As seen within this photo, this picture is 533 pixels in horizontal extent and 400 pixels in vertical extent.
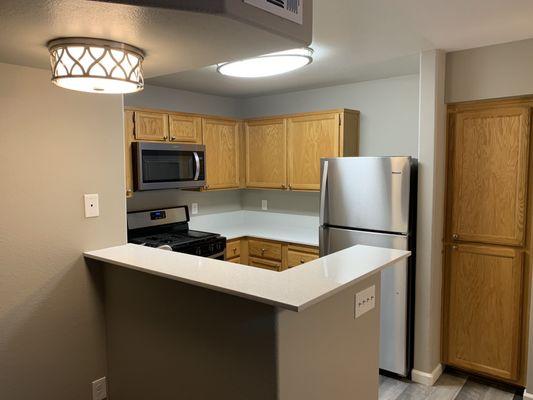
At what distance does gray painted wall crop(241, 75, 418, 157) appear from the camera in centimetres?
357

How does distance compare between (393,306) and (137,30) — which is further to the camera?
(393,306)

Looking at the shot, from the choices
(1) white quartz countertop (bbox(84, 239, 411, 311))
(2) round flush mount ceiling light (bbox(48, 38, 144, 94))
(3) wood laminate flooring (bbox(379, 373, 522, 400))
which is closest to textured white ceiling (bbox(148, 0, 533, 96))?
(2) round flush mount ceiling light (bbox(48, 38, 144, 94))

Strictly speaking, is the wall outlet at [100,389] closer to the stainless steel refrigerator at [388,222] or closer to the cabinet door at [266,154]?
the stainless steel refrigerator at [388,222]

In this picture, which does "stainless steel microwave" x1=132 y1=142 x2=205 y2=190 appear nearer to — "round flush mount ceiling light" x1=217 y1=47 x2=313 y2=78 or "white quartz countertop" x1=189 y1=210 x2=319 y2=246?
"white quartz countertop" x1=189 y1=210 x2=319 y2=246

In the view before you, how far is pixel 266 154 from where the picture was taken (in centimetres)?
420

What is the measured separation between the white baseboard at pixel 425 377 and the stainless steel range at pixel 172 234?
1825mm

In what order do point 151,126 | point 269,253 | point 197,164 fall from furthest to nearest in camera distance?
point 269,253, point 197,164, point 151,126

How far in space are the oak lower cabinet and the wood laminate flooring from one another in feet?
3.96

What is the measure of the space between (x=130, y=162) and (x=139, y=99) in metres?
0.80

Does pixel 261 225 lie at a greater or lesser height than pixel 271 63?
lesser

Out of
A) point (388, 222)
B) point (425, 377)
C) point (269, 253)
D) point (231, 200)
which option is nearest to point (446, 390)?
point (425, 377)

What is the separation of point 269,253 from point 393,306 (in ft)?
4.52

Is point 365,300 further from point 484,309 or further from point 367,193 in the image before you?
point 484,309

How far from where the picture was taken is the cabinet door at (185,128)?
11.9 feet
